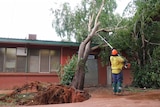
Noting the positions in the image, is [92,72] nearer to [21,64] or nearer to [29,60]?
[29,60]

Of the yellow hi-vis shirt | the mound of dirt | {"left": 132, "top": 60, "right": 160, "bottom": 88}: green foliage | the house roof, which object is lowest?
the mound of dirt

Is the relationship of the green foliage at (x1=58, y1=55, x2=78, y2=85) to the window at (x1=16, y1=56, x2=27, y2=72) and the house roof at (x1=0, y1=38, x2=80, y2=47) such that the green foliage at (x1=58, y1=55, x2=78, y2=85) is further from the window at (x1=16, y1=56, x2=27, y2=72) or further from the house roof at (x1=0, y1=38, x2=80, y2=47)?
the window at (x1=16, y1=56, x2=27, y2=72)

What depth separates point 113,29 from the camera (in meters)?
12.9

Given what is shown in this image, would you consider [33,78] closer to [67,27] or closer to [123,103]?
[123,103]

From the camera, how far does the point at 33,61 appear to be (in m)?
15.4

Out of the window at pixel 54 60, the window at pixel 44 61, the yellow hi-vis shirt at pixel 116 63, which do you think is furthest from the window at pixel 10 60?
the yellow hi-vis shirt at pixel 116 63

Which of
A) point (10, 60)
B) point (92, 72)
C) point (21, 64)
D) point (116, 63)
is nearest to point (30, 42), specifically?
point (21, 64)

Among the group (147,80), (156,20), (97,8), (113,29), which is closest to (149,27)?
(156,20)

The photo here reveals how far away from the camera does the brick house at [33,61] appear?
1473 cm

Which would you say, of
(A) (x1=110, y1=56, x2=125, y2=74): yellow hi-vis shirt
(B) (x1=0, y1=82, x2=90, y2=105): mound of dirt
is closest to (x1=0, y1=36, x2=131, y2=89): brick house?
(B) (x1=0, y1=82, x2=90, y2=105): mound of dirt

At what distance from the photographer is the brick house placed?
580 inches

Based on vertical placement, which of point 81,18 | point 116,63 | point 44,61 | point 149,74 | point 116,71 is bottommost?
point 149,74

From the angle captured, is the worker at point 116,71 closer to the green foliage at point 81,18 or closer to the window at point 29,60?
the green foliage at point 81,18

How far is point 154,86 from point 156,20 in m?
3.64
